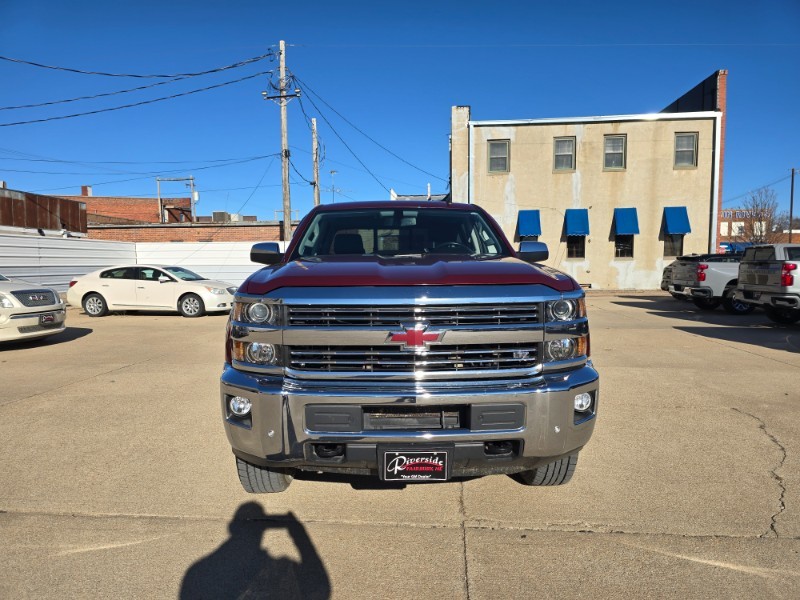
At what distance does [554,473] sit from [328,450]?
146 centimetres

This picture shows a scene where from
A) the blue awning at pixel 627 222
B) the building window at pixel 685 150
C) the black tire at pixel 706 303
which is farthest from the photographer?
the building window at pixel 685 150

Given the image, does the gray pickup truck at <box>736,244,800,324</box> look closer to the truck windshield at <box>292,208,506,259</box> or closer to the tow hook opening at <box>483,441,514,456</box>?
the truck windshield at <box>292,208,506,259</box>

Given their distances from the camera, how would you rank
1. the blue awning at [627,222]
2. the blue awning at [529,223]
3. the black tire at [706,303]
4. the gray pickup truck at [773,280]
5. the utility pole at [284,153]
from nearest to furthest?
the gray pickup truck at [773,280] → the black tire at [706,303] → the utility pole at [284,153] → the blue awning at [627,222] → the blue awning at [529,223]

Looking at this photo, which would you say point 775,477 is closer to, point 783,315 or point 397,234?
point 397,234

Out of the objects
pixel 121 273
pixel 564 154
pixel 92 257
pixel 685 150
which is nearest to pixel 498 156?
pixel 564 154

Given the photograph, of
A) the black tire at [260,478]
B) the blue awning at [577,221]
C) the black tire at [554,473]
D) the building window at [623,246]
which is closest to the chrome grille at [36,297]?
the black tire at [260,478]

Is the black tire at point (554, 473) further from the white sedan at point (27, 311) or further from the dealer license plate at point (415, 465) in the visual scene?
the white sedan at point (27, 311)

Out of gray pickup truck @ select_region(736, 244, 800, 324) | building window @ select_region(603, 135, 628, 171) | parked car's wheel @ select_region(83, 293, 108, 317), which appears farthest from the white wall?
gray pickup truck @ select_region(736, 244, 800, 324)

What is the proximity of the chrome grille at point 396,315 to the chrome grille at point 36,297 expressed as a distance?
26.4 feet

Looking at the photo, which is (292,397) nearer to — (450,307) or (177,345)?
(450,307)

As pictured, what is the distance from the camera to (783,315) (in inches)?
446

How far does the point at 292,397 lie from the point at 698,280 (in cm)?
1372

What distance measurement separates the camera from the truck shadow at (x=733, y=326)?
9.12 m

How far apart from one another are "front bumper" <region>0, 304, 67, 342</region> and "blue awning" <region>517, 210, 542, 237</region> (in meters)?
17.4
